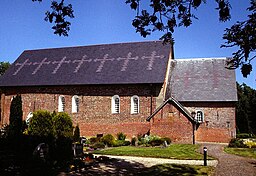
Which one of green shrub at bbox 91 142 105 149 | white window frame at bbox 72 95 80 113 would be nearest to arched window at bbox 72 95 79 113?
white window frame at bbox 72 95 80 113

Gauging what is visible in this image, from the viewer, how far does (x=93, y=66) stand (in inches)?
1256

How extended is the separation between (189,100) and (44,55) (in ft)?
65.1

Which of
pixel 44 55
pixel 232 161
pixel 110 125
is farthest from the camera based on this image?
pixel 44 55

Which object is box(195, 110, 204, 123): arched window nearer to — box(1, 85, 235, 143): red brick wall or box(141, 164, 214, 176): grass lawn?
box(1, 85, 235, 143): red brick wall

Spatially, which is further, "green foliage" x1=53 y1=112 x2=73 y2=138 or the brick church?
→ the brick church

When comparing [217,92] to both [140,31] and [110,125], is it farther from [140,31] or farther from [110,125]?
[140,31]

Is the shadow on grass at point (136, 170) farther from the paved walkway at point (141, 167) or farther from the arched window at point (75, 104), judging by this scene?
the arched window at point (75, 104)

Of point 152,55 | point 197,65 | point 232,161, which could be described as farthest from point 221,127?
point 232,161

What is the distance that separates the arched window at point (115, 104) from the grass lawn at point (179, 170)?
16.7m

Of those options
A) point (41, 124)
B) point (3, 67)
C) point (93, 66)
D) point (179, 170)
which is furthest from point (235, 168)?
point (3, 67)

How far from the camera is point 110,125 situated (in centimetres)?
2895

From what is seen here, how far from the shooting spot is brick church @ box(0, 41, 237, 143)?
2656 centimetres

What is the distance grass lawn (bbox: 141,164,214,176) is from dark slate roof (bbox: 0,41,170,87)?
49.2 feet

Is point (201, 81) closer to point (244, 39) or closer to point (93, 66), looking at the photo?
point (93, 66)
